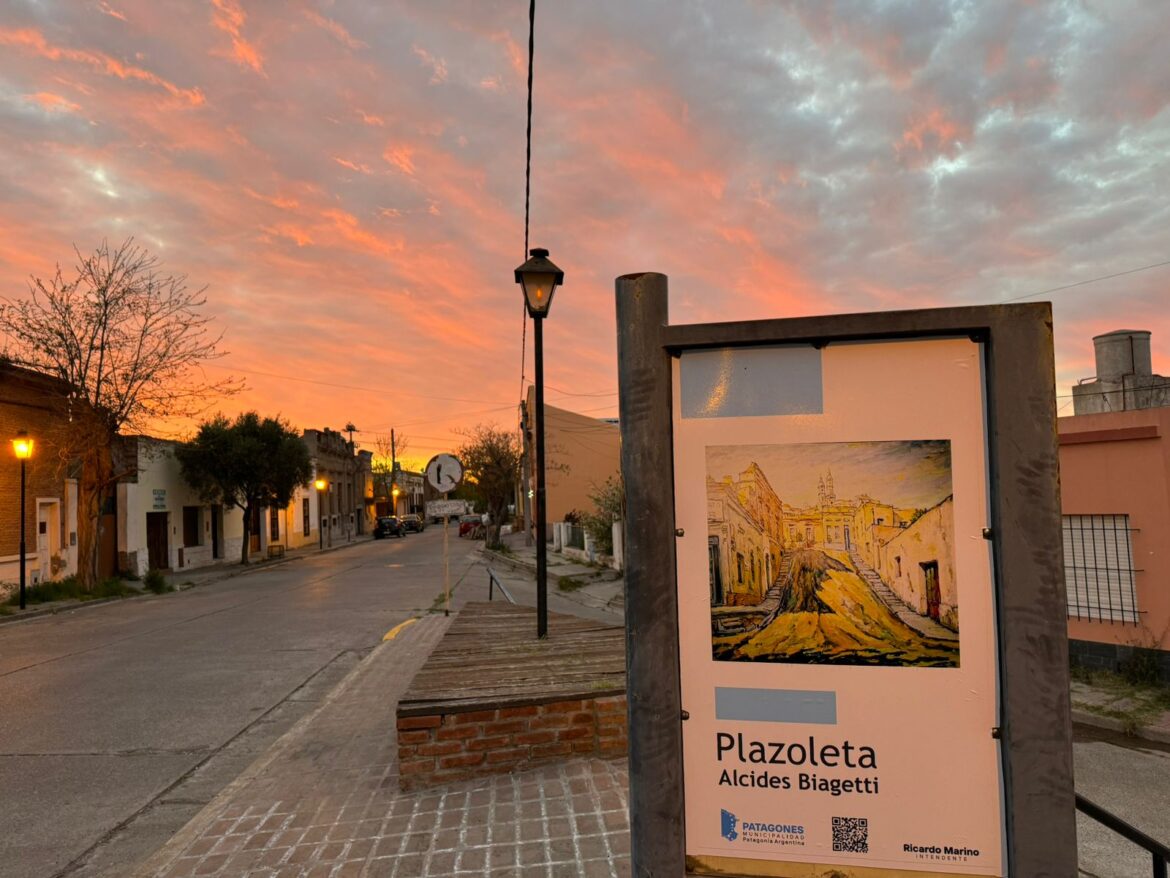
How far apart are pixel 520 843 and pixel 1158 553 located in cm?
813

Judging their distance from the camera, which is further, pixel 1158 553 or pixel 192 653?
pixel 192 653

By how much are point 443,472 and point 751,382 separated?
32.0ft

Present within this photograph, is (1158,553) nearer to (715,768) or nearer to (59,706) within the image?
(715,768)

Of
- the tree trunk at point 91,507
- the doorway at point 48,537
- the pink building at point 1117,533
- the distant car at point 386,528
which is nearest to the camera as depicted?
the pink building at point 1117,533

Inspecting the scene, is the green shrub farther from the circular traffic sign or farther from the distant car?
the distant car

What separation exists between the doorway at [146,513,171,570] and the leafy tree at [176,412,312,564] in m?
2.06

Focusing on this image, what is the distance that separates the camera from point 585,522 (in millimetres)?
24578

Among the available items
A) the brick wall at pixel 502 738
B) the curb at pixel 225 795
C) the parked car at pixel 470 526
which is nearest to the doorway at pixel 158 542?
the curb at pixel 225 795

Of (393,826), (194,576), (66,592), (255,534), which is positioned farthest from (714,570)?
(255,534)

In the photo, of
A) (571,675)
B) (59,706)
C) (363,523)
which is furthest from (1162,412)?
(363,523)

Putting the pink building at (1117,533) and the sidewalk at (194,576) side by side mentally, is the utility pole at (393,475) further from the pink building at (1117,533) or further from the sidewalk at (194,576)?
the pink building at (1117,533)

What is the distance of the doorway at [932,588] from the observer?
6.08 feet

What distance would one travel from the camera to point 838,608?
6.22 feet

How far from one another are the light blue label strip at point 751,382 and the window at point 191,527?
102 ft
